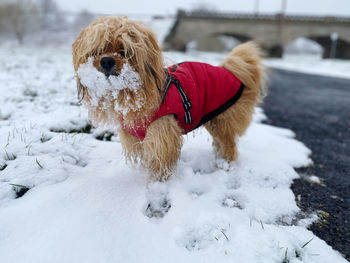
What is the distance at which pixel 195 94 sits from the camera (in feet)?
8.19

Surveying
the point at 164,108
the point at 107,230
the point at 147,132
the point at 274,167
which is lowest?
the point at 274,167

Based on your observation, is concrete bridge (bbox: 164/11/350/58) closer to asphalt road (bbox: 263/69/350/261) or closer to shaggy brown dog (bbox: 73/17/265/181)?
asphalt road (bbox: 263/69/350/261)

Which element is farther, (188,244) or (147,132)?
(147,132)

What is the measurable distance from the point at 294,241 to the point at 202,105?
1.45 meters

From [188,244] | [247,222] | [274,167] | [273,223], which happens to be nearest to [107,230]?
[188,244]

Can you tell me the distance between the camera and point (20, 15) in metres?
30.8

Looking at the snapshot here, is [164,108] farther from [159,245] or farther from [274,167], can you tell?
[274,167]

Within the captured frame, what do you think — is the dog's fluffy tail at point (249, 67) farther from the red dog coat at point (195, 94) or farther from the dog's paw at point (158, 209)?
the dog's paw at point (158, 209)

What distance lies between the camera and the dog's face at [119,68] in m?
1.87

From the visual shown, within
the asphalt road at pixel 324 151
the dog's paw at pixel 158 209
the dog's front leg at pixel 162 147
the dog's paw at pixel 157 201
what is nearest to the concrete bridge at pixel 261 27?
the asphalt road at pixel 324 151

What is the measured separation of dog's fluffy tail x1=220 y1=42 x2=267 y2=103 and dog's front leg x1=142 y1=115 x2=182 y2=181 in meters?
1.05

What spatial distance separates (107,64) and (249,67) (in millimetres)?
1754

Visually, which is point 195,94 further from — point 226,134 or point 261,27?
point 261,27

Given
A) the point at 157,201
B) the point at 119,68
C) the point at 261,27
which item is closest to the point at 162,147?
the point at 157,201
